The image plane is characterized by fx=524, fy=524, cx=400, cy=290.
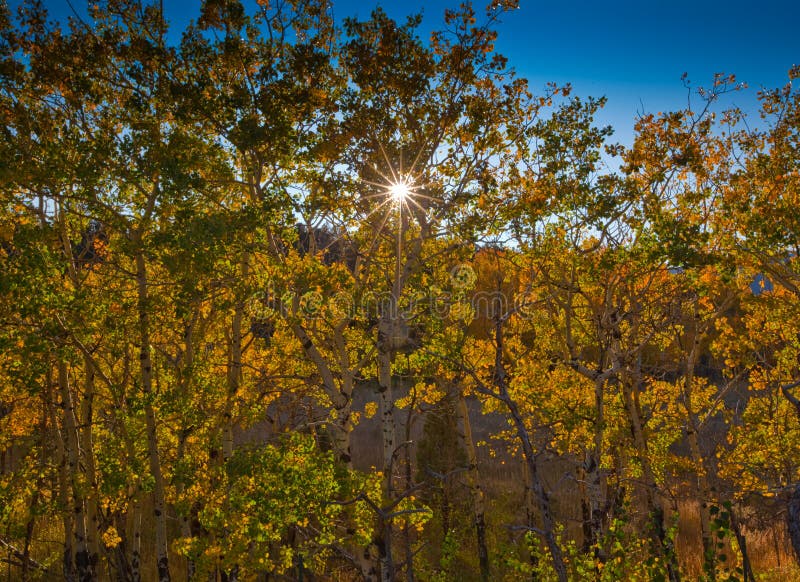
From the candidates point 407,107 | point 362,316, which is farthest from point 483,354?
point 407,107

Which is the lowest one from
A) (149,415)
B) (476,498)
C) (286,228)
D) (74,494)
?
(476,498)

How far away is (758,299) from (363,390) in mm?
39487

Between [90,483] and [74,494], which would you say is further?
[74,494]

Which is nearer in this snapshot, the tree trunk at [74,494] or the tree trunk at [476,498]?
the tree trunk at [74,494]

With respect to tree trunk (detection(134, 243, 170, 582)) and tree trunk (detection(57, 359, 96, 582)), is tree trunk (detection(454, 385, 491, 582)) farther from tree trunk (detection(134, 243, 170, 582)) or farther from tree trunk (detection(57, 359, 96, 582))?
tree trunk (detection(57, 359, 96, 582))

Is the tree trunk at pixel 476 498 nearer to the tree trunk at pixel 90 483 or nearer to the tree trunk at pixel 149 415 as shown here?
the tree trunk at pixel 149 415

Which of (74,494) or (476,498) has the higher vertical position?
(74,494)

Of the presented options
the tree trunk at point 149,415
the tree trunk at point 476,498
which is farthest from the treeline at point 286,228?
the tree trunk at point 476,498

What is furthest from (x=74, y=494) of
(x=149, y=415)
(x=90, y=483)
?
(x=149, y=415)

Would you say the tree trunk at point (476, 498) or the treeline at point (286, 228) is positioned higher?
the treeline at point (286, 228)

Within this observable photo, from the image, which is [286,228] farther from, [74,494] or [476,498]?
[476,498]

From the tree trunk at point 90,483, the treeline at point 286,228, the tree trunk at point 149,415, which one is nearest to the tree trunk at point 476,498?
the treeline at point 286,228

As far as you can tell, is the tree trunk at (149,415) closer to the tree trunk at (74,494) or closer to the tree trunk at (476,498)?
the tree trunk at (74,494)

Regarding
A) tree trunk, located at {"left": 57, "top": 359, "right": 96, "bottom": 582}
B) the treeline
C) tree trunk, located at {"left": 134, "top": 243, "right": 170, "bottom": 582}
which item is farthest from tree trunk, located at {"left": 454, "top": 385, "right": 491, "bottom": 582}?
tree trunk, located at {"left": 57, "top": 359, "right": 96, "bottom": 582}
